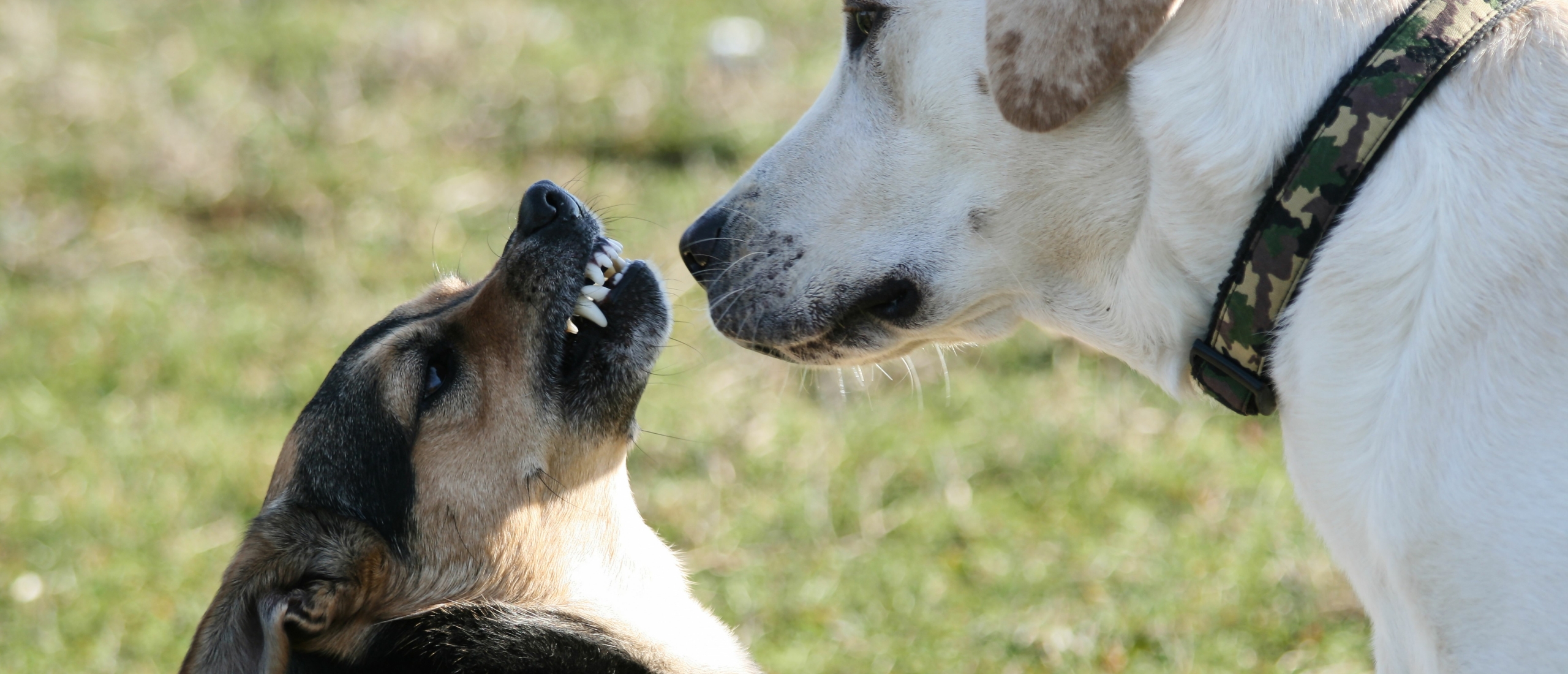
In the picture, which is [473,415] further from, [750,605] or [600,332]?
[750,605]

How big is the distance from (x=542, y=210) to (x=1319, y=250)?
209 cm

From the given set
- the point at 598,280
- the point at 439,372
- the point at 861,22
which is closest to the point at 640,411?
the point at 598,280

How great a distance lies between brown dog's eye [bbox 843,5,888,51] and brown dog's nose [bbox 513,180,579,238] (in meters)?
1.00

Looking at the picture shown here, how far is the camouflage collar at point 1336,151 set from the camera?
2293mm

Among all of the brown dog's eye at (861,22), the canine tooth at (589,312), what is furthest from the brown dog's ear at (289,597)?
the brown dog's eye at (861,22)

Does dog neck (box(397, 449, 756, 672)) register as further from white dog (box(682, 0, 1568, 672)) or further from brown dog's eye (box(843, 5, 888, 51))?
brown dog's eye (box(843, 5, 888, 51))

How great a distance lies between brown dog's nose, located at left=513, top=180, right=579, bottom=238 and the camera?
3666 mm

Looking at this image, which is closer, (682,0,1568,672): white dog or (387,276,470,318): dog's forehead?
(682,0,1568,672): white dog

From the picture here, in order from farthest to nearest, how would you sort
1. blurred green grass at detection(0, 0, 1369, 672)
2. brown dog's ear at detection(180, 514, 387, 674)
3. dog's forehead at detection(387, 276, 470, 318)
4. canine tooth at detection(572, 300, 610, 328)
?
blurred green grass at detection(0, 0, 1369, 672)
dog's forehead at detection(387, 276, 470, 318)
canine tooth at detection(572, 300, 610, 328)
brown dog's ear at detection(180, 514, 387, 674)

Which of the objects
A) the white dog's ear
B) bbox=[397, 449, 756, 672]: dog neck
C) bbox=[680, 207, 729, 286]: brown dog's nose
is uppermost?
the white dog's ear

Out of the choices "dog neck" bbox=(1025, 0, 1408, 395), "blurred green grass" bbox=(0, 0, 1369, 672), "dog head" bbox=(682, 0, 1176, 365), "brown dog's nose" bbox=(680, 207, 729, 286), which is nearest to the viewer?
"dog neck" bbox=(1025, 0, 1408, 395)

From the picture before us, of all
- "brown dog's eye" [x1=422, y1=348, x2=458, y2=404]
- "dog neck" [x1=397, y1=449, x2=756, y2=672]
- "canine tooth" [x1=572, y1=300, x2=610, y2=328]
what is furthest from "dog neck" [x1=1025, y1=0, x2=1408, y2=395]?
"brown dog's eye" [x1=422, y1=348, x2=458, y2=404]

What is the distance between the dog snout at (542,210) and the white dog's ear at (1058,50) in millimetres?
1469

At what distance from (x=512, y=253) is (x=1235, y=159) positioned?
196cm
